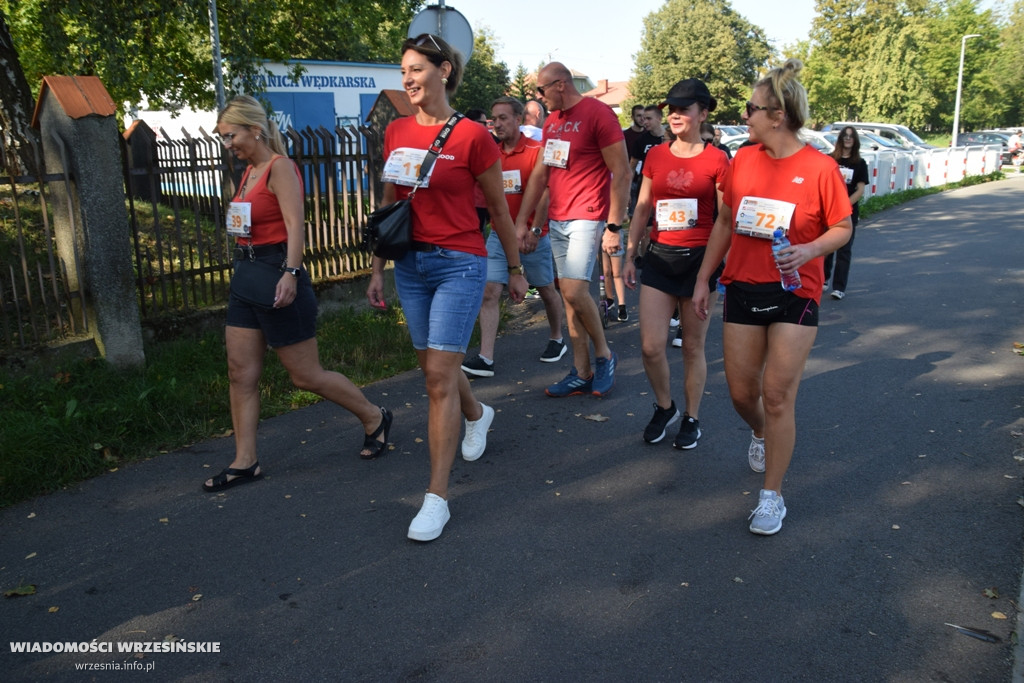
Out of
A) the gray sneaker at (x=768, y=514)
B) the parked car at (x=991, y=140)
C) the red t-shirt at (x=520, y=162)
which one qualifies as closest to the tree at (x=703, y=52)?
the parked car at (x=991, y=140)

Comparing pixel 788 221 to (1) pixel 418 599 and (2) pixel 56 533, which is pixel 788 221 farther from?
(2) pixel 56 533

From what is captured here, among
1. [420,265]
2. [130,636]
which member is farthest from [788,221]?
[130,636]

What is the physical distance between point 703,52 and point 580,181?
205ft

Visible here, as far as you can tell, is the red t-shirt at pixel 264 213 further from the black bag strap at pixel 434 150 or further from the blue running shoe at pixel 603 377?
the blue running shoe at pixel 603 377

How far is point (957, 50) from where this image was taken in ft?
187

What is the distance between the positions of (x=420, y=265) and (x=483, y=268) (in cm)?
30

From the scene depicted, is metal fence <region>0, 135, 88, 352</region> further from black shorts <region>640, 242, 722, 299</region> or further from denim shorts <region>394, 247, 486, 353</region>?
black shorts <region>640, 242, 722, 299</region>

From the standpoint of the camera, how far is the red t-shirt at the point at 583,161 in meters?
5.43

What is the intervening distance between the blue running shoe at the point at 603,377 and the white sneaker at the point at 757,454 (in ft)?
5.17

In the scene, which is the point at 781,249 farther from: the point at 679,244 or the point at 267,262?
the point at 267,262

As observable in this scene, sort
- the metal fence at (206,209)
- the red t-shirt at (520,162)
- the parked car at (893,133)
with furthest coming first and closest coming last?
the parked car at (893,133)
the red t-shirt at (520,162)
the metal fence at (206,209)

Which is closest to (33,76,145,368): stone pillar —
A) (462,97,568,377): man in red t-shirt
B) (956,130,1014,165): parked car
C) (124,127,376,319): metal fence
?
(124,127,376,319): metal fence

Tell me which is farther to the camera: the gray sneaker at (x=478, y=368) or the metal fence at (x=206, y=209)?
the gray sneaker at (x=478, y=368)

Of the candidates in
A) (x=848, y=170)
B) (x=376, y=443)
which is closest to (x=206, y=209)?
(x=376, y=443)
